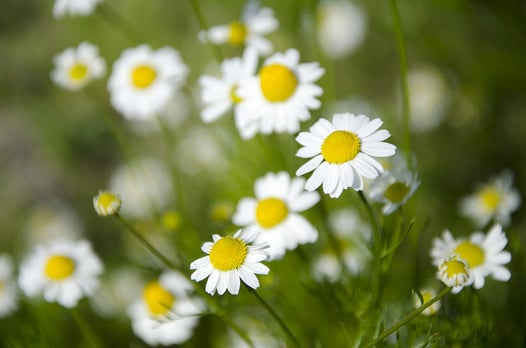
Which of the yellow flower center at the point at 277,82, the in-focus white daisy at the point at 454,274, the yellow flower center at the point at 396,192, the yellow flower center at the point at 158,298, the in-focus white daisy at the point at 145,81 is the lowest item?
the yellow flower center at the point at 158,298

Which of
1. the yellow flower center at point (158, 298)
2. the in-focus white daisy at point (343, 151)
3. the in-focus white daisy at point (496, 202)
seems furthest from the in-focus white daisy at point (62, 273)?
the in-focus white daisy at point (496, 202)

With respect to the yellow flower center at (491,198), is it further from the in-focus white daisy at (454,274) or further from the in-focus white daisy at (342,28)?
the in-focus white daisy at (342,28)

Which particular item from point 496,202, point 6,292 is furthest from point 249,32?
point 6,292

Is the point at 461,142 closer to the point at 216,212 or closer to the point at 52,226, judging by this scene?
the point at 216,212

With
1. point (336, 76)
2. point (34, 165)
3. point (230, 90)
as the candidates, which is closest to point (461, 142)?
point (336, 76)

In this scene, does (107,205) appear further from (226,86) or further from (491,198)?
(491,198)

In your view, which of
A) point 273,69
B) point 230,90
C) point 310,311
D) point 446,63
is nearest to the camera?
point 273,69
